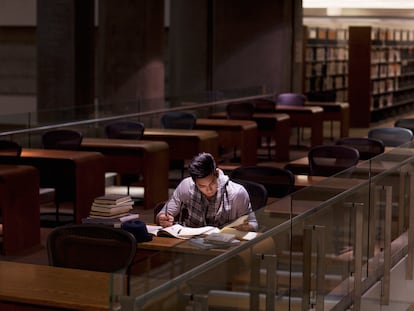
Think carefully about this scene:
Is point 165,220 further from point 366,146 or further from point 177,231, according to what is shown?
point 366,146

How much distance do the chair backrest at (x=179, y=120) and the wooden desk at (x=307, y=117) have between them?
363 cm

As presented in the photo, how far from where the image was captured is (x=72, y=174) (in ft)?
32.2

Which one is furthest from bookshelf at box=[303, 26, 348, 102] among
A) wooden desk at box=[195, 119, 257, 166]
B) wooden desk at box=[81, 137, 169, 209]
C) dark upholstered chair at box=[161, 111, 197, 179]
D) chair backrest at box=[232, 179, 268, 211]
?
chair backrest at box=[232, 179, 268, 211]

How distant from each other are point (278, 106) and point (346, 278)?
1212 centimetres

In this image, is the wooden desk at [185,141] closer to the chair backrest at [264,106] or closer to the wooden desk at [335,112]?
the chair backrest at [264,106]

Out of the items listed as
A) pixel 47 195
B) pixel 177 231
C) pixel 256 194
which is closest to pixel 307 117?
pixel 47 195

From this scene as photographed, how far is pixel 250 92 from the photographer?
18250mm

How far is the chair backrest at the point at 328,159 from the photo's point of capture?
950 centimetres

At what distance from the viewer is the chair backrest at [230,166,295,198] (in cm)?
778

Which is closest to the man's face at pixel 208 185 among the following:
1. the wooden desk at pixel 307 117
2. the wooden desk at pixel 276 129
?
the wooden desk at pixel 276 129

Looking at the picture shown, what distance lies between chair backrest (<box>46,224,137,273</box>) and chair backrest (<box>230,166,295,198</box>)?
2696 mm

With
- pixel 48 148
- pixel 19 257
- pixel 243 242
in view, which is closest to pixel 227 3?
pixel 48 148

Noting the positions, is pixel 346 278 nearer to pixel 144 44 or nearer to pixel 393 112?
pixel 144 44

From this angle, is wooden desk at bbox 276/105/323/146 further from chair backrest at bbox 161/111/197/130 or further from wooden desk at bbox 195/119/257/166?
chair backrest at bbox 161/111/197/130
